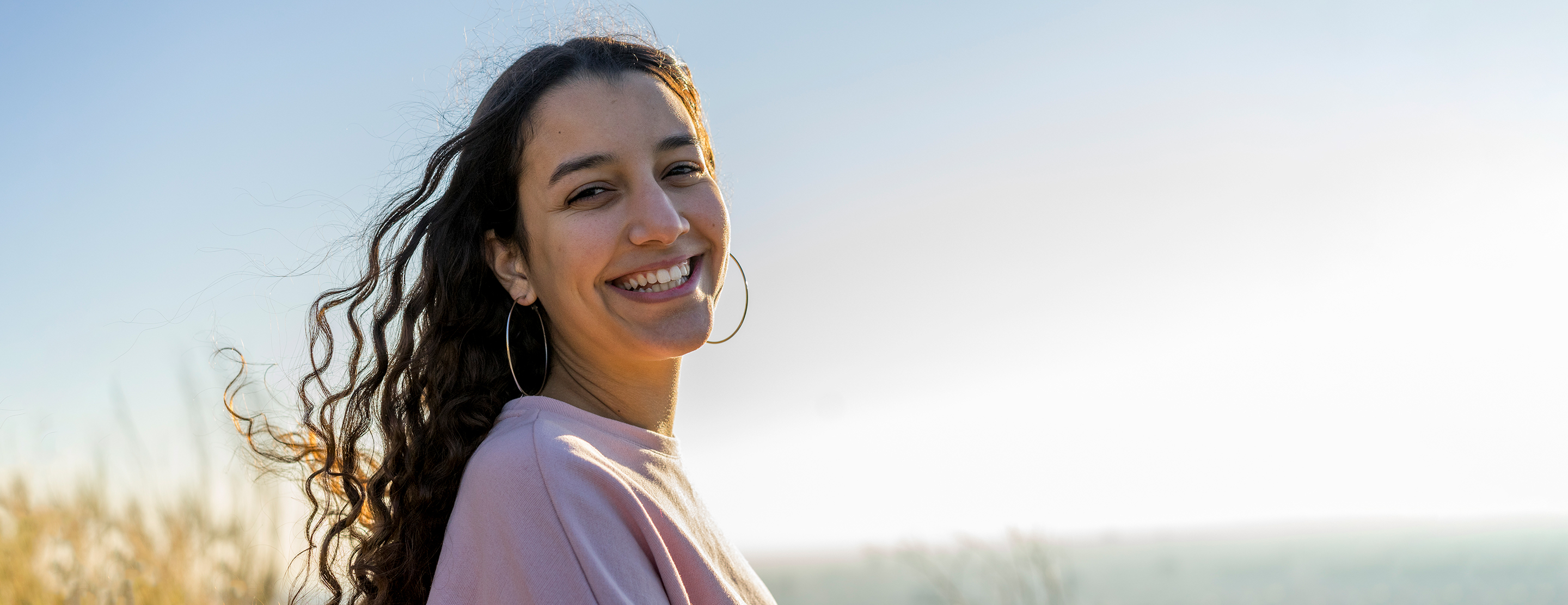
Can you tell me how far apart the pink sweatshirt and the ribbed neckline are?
0.05 metres

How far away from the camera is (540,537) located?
136cm

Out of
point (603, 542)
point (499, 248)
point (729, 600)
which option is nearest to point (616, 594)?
point (603, 542)

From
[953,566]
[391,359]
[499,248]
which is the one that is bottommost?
[953,566]

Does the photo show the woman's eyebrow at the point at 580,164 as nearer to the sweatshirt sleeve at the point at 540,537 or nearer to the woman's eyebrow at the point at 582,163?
the woman's eyebrow at the point at 582,163

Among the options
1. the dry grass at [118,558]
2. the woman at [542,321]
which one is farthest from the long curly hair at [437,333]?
the dry grass at [118,558]

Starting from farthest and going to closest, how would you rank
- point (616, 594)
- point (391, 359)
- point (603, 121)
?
point (391, 359), point (603, 121), point (616, 594)

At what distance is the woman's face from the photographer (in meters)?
1.78

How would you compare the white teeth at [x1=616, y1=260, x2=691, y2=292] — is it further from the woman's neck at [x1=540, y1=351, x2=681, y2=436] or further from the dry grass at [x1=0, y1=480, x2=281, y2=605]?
the dry grass at [x1=0, y1=480, x2=281, y2=605]

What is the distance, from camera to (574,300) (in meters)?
1.84

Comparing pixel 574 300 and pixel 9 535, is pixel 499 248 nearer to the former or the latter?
pixel 574 300

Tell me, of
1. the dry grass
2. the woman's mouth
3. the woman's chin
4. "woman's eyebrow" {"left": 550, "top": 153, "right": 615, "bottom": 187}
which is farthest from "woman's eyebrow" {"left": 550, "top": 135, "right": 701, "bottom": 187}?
the dry grass

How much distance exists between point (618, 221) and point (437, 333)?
49cm

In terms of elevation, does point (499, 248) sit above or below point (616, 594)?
above

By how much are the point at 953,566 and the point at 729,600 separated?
10.3 ft
